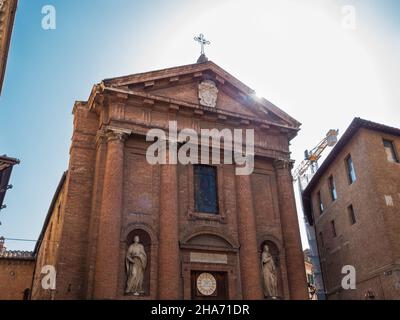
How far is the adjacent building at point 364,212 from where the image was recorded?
60.6ft

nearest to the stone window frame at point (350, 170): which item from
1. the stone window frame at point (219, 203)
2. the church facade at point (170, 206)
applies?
the church facade at point (170, 206)

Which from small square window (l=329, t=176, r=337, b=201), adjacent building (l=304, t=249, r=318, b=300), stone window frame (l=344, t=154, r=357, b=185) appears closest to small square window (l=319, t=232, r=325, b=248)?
small square window (l=329, t=176, r=337, b=201)

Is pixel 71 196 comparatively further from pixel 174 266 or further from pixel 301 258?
pixel 301 258

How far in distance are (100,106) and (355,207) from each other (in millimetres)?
13581

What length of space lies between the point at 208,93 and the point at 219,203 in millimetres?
5136

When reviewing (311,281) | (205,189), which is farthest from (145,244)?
(311,281)

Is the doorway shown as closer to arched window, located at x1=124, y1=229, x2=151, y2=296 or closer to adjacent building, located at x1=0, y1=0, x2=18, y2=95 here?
arched window, located at x1=124, y1=229, x2=151, y2=296

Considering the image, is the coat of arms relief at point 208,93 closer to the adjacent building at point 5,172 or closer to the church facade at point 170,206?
the church facade at point 170,206

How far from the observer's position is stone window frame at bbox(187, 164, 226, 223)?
54.2ft

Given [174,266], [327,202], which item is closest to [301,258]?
[174,266]

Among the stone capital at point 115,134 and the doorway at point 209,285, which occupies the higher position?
the stone capital at point 115,134

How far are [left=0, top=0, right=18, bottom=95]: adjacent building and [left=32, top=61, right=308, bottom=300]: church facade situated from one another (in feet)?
12.3

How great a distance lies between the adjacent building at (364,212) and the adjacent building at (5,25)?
15777 mm

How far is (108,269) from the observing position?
543 inches
